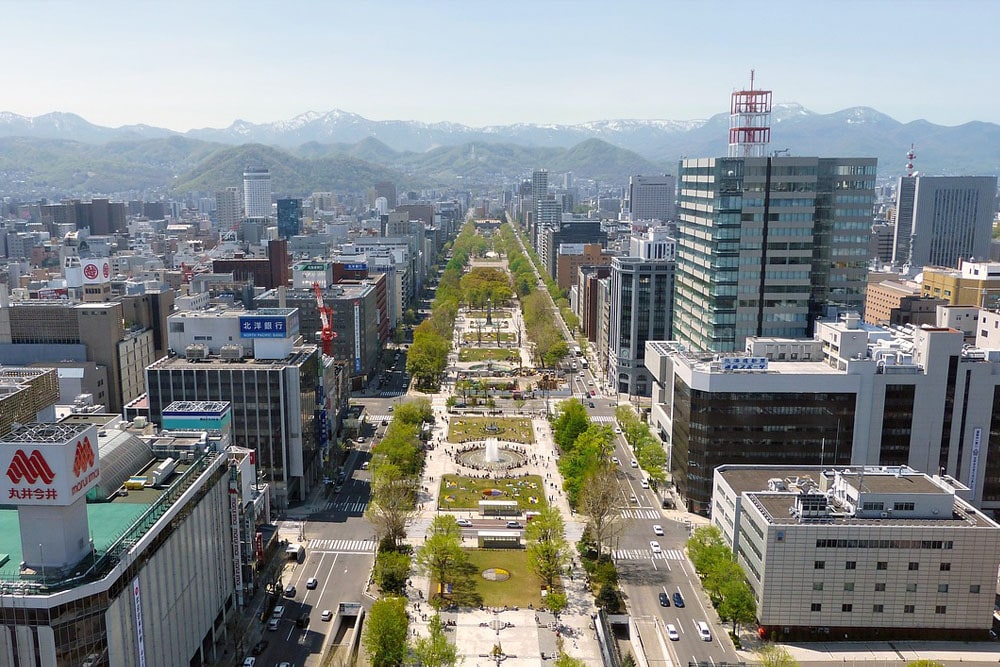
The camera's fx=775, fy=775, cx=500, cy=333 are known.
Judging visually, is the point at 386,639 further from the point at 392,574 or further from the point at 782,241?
the point at 782,241

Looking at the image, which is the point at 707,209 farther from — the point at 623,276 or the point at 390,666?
the point at 390,666

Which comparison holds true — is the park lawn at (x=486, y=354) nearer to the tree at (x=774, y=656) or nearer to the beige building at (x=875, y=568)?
the beige building at (x=875, y=568)

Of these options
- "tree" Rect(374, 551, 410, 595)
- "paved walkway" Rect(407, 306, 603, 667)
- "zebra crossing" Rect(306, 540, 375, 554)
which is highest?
"tree" Rect(374, 551, 410, 595)

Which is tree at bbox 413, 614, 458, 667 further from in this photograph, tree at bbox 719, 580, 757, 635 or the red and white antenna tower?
the red and white antenna tower

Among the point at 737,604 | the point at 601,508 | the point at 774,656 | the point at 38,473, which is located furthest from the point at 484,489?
the point at 38,473

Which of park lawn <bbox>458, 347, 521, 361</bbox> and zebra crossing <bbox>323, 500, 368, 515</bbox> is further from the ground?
park lawn <bbox>458, 347, 521, 361</bbox>

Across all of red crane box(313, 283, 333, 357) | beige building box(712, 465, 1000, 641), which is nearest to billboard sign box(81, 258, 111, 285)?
red crane box(313, 283, 333, 357)
